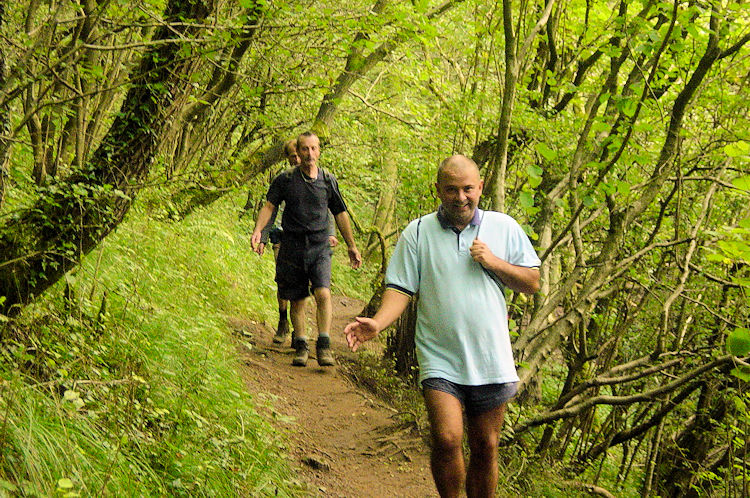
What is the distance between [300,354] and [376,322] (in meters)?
4.01

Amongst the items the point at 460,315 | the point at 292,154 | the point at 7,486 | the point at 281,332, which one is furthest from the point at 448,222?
the point at 281,332

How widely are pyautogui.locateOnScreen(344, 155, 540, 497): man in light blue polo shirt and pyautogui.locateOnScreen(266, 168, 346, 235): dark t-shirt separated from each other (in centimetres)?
344

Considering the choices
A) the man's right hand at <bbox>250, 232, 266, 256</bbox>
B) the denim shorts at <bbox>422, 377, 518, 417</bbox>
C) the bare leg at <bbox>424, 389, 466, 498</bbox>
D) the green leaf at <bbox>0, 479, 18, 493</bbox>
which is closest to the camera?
the green leaf at <bbox>0, 479, 18, 493</bbox>

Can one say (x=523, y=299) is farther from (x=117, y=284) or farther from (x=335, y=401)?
(x=117, y=284)

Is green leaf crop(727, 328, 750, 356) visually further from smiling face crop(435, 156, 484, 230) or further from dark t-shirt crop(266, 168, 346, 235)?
dark t-shirt crop(266, 168, 346, 235)

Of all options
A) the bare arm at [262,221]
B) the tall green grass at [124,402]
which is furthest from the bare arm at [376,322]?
the bare arm at [262,221]

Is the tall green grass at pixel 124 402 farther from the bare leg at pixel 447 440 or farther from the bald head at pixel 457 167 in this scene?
the bald head at pixel 457 167

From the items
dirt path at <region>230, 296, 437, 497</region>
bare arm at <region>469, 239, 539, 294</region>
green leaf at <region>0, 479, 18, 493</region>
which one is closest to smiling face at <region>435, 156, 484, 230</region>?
bare arm at <region>469, 239, 539, 294</region>

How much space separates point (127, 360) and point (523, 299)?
483 centimetres

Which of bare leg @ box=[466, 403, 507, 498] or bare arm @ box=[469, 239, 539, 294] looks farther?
bare leg @ box=[466, 403, 507, 498]

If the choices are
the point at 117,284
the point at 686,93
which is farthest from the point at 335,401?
the point at 686,93

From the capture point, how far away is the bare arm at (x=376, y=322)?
153 inches

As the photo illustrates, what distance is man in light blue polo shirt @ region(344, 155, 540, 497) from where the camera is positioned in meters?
3.88

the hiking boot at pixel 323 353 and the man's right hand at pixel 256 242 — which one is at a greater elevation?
the man's right hand at pixel 256 242
